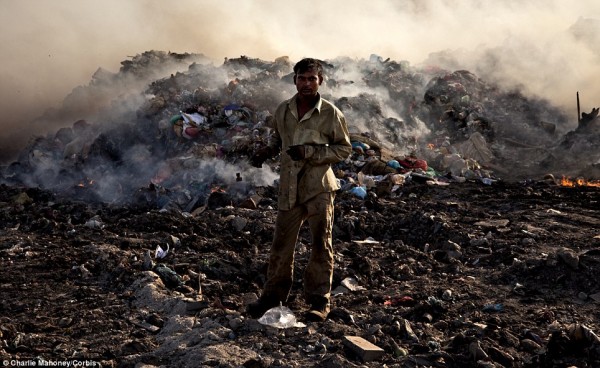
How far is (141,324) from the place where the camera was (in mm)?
3453

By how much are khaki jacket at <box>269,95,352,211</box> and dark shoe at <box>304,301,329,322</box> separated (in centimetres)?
65

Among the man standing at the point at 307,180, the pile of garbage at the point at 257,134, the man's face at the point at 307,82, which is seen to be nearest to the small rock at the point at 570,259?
the man standing at the point at 307,180

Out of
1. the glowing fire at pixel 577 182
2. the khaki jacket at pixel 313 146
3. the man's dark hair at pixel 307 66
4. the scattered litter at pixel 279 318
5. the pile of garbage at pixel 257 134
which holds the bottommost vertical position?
the scattered litter at pixel 279 318

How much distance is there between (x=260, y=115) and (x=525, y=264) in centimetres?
667

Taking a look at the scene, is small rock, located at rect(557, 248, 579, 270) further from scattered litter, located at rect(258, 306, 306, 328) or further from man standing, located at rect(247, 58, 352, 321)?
scattered litter, located at rect(258, 306, 306, 328)

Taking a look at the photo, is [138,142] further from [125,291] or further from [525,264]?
[525,264]

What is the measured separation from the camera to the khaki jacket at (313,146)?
11.1ft

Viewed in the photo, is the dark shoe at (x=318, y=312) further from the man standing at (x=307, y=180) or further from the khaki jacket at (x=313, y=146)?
the khaki jacket at (x=313, y=146)

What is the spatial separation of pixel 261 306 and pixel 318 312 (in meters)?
0.36

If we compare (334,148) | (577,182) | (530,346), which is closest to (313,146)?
(334,148)

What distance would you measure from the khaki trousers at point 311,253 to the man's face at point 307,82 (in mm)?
629

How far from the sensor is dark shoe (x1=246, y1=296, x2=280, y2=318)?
11.5ft

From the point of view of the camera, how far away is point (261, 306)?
3.55m

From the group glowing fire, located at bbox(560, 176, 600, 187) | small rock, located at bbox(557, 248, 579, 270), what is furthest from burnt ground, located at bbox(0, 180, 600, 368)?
glowing fire, located at bbox(560, 176, 600, 187)
